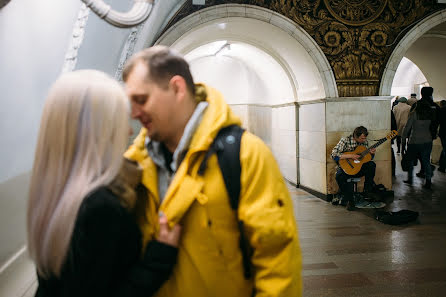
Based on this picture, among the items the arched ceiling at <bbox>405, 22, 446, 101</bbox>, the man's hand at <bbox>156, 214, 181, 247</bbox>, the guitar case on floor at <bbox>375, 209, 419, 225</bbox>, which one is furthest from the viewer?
the arched ceiling at <bbox>405, 22, 446, 101</bbox>

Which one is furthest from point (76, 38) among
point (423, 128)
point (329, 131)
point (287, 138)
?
point (287, 138)

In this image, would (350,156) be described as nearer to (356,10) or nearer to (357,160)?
(357,160)

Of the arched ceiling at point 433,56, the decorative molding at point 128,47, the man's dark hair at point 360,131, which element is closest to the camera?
the decorative molding at point 128,47

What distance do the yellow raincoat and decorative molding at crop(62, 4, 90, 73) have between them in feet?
3.82

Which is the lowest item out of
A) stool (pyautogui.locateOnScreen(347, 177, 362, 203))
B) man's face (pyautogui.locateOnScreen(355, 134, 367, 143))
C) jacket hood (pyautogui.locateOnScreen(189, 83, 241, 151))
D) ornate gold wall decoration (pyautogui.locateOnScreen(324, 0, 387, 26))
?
stool (pyautogui.locateOnScreen(347, 177, 362, 203))

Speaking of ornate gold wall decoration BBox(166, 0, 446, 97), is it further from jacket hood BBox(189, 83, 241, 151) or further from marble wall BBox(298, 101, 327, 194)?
jacket hood BBox(189, 83, 241, 151)

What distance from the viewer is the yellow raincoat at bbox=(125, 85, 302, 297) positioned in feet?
4.20

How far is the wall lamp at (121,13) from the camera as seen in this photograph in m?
1.99

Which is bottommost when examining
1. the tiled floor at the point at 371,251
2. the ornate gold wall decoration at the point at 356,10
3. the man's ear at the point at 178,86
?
A: the tiled floor at the point at 371,251

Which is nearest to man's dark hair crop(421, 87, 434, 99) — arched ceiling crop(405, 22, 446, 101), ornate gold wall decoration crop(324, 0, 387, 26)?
ornate gold wall decoration crop(324, 0, 387, 26)

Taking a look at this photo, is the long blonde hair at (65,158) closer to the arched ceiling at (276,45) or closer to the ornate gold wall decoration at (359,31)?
the arched ceiling at (276,45)

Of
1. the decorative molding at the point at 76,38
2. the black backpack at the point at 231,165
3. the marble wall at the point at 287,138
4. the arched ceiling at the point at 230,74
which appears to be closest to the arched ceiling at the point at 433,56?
the marble wall at the point at 287,138

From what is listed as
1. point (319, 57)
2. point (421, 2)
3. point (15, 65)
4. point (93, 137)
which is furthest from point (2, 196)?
point (421, 2)

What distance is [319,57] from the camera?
280 inches
